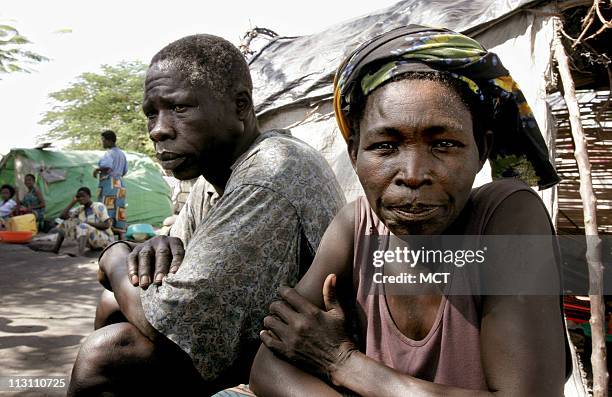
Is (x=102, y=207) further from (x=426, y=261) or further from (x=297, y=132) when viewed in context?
(x=426, y=261)

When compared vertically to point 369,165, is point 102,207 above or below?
above

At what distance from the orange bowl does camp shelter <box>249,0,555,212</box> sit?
6.95 meters

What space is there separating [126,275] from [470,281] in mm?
1172

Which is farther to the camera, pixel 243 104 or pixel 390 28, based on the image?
pixel 390 28

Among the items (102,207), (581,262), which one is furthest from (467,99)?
(102,207)

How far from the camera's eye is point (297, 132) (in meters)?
4.82

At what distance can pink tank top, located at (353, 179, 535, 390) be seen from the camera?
120cm

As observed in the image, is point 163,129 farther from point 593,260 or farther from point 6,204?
point 6,204

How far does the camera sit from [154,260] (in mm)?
1836

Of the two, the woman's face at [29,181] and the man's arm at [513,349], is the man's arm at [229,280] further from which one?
the woman's face at [29,181]

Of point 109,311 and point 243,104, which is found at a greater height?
point 243,104

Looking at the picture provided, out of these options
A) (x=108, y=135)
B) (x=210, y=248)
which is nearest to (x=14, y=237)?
(x=108, y=135)

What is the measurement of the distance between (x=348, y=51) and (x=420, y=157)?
3641mm

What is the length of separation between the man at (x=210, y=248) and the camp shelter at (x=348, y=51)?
2.25 metres
